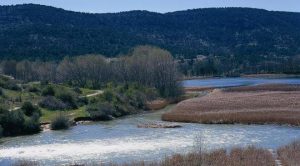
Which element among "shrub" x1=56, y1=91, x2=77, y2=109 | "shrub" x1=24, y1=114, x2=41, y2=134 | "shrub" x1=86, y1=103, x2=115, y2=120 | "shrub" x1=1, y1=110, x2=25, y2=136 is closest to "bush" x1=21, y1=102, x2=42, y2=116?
"shrub" x1=24, y1=114, x2=41, y2=134

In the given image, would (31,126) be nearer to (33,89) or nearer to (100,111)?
(100,111)

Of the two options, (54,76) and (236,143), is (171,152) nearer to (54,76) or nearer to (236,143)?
(236,143)

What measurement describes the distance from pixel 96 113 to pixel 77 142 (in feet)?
68.6

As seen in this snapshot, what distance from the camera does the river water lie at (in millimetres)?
41312

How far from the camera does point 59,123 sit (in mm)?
61094

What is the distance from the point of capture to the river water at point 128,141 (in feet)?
136

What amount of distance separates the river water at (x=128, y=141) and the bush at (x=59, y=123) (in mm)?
951

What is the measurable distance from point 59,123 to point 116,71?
54171 millimetres

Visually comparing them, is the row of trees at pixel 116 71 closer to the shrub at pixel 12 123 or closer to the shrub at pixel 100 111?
the shrub at pixel 100 111

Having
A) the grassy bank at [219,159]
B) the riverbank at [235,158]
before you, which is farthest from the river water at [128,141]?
the grassy bank at [219,159]

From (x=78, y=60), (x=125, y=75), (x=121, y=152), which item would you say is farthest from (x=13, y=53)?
(x=121, y=152)

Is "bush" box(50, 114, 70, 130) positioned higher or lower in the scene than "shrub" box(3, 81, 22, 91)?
lower

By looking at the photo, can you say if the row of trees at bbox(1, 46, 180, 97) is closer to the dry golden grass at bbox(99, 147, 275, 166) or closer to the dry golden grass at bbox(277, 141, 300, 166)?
the dry golden grass at bbox(277, 141, 300, 166)

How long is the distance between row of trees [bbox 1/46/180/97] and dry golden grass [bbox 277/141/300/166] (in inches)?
2352
